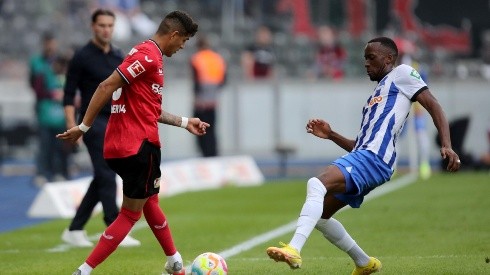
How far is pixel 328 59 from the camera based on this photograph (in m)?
27.1

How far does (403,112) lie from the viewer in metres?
8.84

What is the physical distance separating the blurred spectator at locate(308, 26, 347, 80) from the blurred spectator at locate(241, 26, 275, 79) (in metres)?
1.05

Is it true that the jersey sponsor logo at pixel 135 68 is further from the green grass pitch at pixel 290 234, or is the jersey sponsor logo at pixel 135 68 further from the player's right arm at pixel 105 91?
the green grass pitch at pixel 290 234

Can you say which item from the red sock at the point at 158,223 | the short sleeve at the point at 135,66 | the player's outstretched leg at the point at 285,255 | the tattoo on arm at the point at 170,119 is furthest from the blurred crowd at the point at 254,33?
the player's outstretched leg at the point at 285,255

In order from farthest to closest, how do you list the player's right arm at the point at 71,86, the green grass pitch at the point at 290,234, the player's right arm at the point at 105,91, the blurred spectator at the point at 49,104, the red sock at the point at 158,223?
the blurred spectator at the point at 49,104 → the player's right arm at the point at 71,86 → the green grass pitch at the point at 290,234 → the red sock at the point at 158,223 → the player's right arm at the point at 105,91

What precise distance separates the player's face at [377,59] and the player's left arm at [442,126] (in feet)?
1.22

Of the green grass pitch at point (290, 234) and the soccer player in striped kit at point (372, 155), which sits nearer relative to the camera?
the soccer player in striped kit at point (372, 155)

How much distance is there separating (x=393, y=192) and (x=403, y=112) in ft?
31.4

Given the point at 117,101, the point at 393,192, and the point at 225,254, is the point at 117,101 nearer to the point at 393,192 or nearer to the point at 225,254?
the point at 225,254

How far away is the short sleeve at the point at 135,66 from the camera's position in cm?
876

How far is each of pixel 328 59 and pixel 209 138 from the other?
197 inches

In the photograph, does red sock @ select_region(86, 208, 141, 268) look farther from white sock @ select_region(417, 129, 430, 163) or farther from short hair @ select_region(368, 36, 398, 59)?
white sock @ select_region(417, 129, 430, 163)

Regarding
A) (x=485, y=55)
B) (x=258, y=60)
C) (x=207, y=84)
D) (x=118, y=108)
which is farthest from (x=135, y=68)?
(x=485, y=55)

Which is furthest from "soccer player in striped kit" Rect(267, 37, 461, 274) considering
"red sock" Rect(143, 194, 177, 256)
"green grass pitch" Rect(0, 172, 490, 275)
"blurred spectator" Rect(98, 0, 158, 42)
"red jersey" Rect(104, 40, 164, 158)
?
"blurred spectator" Rect(98, 0, 158, 42)
